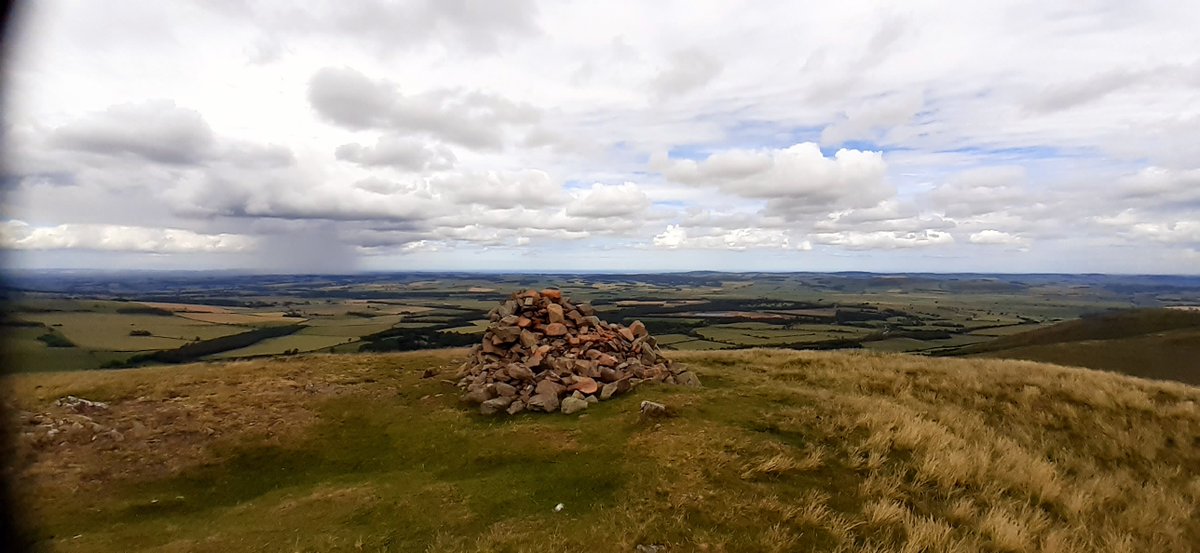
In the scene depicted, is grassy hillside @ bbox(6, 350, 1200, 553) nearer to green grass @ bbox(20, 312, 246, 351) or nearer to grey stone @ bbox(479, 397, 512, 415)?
grey stone @ bbox(479, 397, 512, 415)

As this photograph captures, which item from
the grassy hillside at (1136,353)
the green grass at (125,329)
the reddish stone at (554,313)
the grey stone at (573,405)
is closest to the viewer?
the grey stone at (573,405)

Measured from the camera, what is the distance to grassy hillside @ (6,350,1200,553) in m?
9.05

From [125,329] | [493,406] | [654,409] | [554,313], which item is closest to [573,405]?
[493,406]

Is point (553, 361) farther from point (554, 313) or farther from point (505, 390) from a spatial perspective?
point (554, 313)

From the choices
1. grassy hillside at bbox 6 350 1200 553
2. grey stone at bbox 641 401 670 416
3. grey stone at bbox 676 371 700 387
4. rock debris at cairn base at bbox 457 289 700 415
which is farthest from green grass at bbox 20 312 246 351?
grey stone at bbox 641 401 670 416

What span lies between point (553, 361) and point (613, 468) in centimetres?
714

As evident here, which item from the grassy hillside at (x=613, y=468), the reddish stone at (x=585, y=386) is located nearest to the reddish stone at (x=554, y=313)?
the reddish stone at (x=585, y=386)

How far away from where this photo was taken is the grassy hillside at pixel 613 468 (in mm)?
9047

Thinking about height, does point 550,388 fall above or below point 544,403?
above

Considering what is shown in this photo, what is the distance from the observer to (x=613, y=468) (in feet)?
36.8

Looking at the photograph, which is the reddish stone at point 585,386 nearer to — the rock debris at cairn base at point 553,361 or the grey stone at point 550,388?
the rock debris at cairn base at point 553,361

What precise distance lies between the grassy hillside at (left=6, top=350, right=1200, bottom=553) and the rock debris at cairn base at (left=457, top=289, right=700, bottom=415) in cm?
105

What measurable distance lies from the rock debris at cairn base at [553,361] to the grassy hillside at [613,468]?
105 cm

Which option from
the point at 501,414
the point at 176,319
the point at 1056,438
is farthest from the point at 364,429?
the point at 176,319
